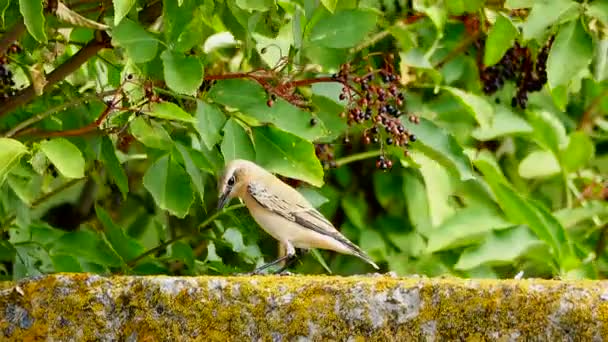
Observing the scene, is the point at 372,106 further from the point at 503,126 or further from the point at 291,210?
the point at 503,126

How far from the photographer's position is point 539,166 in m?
7.00

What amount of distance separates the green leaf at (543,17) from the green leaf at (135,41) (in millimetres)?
1257

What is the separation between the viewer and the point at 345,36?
4727 mm

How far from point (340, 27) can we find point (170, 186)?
0.80 m

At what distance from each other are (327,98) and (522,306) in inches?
83.2

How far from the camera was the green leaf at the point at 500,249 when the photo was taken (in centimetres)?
583

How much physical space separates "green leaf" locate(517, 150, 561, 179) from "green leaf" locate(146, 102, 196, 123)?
3.07 metres

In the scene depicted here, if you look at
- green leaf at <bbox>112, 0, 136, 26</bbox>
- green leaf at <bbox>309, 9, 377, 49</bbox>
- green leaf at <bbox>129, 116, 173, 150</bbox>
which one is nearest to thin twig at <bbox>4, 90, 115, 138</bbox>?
green leaf at <bbox>129, 116, 173, 150</bbox>

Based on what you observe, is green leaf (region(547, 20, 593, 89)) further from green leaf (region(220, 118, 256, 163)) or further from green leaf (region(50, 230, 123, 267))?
green leaf (region(50, 230, 123, 267))

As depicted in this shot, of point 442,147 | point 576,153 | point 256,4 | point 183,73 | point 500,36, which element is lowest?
point 576,153

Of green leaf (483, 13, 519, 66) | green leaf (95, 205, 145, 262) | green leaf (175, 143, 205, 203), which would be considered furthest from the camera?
green leaf (95, 205, 145, 262)

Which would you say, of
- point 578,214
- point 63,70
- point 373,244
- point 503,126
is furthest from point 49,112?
point 578,214

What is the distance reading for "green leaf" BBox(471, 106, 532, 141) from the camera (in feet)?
21.3

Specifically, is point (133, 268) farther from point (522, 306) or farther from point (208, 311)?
point (522, 306)
